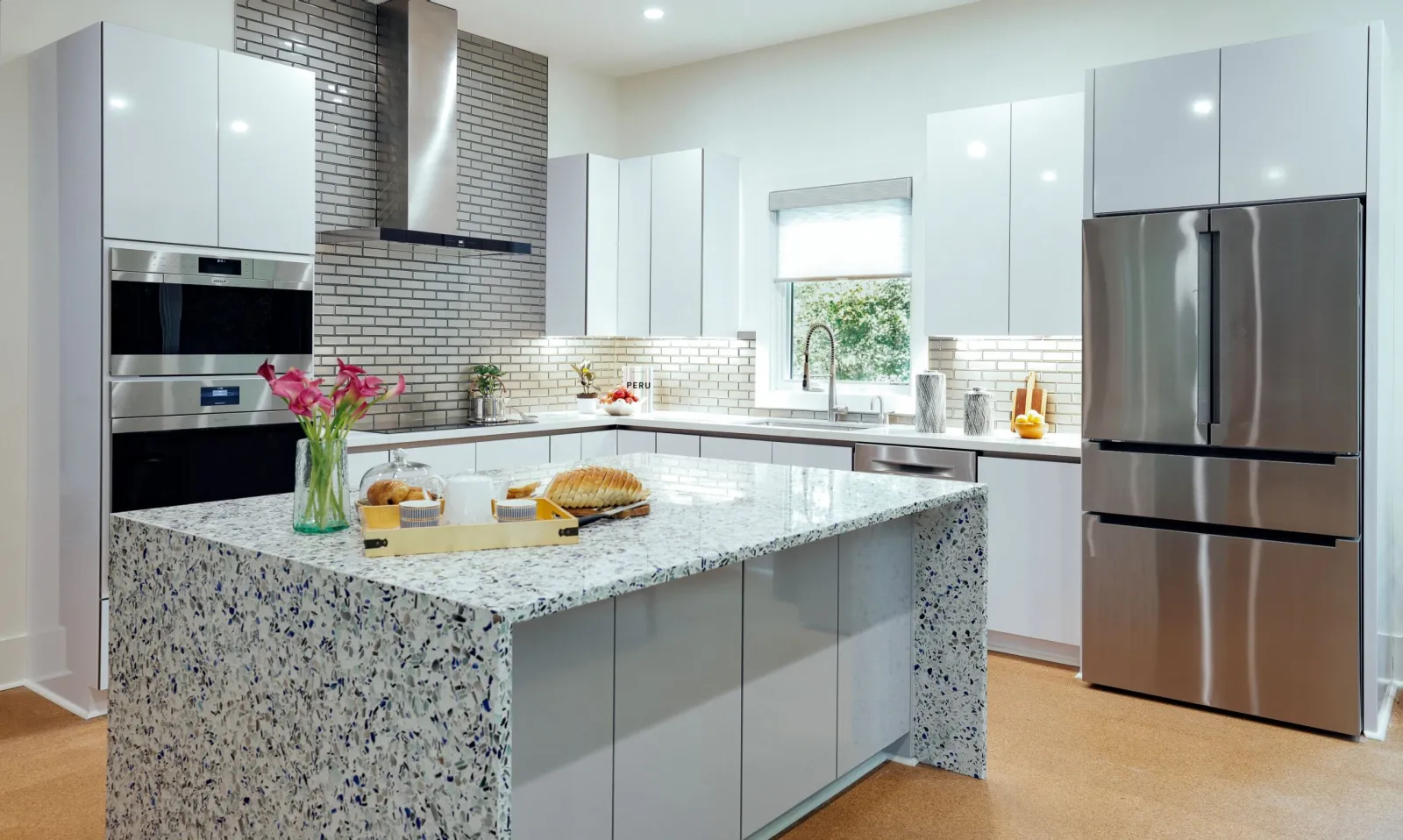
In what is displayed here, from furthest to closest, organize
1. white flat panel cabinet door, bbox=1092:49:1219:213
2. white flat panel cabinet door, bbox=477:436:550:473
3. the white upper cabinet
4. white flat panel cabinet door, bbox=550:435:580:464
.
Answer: the white upper cabinet
white flat panel cabinet door, bbox=550:435:580:464
white flat panel cabinet door, bbox=477:436:550:473
white flat panel cabinet door, bbox=1092:49:1219:213

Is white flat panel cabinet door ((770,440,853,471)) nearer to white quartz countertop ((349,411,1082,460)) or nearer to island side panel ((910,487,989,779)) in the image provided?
white quartz countertop ((349,411,1082,460))

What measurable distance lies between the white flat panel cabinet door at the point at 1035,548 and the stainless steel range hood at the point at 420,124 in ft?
9.28

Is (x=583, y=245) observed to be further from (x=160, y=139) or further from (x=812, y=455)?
(x=160, y=139)

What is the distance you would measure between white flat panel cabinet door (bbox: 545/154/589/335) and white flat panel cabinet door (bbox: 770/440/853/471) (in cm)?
155

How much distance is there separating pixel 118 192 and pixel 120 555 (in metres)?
1.90

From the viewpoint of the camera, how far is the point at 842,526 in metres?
2.44

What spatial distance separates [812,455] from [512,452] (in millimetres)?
1527

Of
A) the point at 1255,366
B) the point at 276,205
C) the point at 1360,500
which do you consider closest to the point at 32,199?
the point at 276,205

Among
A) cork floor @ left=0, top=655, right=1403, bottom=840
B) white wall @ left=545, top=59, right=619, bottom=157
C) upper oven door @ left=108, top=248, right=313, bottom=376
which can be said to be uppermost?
white wall @ left=545, top=59, right=619, bottom=157

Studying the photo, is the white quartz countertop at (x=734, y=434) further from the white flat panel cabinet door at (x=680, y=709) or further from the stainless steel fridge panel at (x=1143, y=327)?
the white flat panel cabinet door at (x=680, y=709)

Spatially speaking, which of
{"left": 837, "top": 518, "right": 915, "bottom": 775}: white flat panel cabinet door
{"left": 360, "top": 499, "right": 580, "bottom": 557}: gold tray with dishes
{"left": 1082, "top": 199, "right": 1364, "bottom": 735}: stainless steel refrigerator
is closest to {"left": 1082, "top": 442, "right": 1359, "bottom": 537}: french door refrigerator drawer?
{"left": 1082, "top": 199, "right": 1364, "bottom": 735}: stainless steel refrigerator

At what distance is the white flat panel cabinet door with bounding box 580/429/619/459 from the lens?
5676 mm

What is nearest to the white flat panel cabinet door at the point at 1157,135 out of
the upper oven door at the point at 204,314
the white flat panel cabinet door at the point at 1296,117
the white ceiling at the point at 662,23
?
the white flat panel cabinet door at the point at 1296,117

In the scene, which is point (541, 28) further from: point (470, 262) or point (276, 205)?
point (276, 205)
